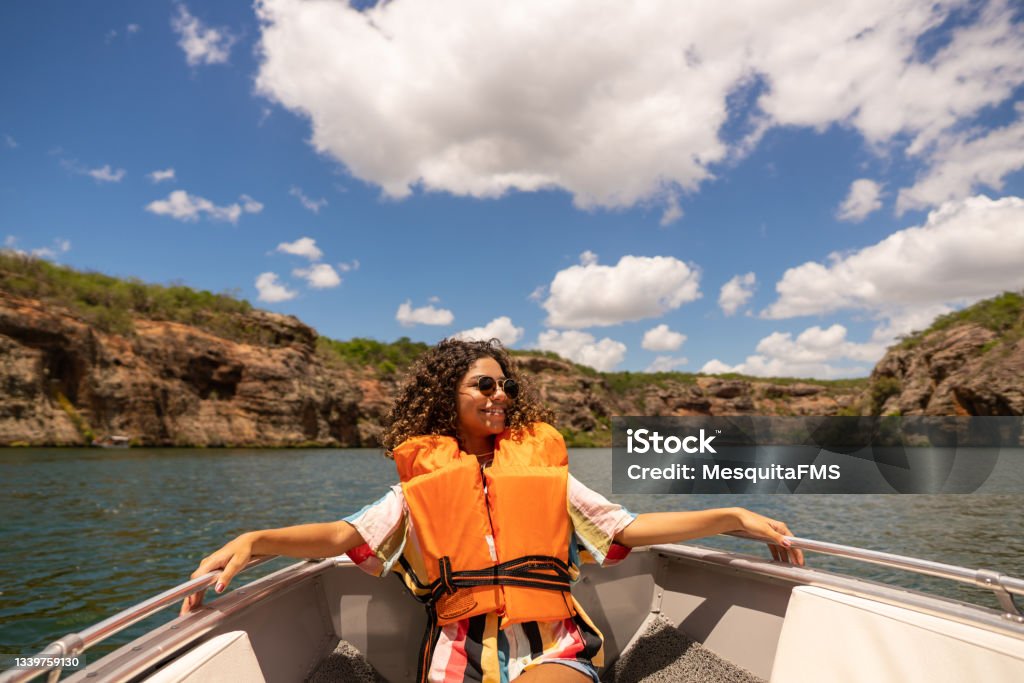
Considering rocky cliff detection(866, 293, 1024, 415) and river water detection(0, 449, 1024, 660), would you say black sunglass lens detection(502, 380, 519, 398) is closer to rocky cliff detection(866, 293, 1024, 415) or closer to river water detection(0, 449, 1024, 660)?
river water detection(0, 449, 1024, 660)

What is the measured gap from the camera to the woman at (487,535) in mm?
1899

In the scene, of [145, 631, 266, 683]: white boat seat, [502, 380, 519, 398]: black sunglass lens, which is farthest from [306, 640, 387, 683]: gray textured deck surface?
[502, 380, 519, 398]: black sunglass lens

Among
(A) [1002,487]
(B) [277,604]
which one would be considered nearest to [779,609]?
(B) [277,604]

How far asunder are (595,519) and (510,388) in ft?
1.81

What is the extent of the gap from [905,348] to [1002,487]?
128 ft

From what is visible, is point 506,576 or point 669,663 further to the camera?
point 669,663

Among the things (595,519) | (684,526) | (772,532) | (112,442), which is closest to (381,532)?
(595,519)

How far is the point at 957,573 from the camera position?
1.94 meters

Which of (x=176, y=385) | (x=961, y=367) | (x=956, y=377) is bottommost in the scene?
(x=176, y=385)

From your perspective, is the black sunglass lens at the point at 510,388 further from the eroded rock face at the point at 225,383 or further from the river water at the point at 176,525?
the eroded rock face at the point at 225,383

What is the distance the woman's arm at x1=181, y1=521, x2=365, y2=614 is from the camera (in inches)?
67.9

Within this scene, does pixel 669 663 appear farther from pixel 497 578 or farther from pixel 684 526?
pixel 497 578

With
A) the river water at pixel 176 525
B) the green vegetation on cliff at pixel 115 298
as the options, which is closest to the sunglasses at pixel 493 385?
the river water at pixel 176 525

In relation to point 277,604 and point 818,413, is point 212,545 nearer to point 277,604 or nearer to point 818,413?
point 277,604
